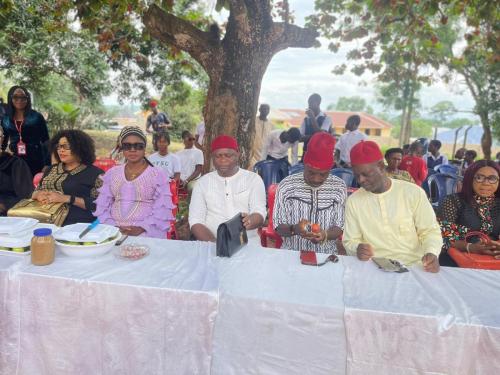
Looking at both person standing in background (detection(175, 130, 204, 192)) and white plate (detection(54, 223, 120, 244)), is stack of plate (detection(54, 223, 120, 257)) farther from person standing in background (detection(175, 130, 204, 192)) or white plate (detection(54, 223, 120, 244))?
person standing in background (detection(175, 130, 204, 192))

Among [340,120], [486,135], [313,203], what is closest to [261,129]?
[313,203]

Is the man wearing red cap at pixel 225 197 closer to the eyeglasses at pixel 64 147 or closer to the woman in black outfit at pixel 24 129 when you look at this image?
the eyeglasses at pixel 64 147

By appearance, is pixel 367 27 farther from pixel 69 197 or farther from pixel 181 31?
pixel 69 197

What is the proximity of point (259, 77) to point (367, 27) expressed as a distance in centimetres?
391

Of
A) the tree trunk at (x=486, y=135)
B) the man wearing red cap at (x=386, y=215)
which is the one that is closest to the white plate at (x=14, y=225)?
the man wearing red cap at (x=386, y=215)

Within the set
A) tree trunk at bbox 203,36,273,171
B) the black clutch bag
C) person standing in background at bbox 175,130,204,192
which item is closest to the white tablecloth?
the black clutch bag

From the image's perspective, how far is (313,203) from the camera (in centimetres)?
279

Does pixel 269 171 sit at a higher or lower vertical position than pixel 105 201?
higher

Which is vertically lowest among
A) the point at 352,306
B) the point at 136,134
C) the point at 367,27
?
the point at 352,306

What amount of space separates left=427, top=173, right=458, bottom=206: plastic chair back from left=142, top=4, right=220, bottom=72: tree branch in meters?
3.71

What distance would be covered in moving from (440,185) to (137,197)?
447cm

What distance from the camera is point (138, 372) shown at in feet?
5.76

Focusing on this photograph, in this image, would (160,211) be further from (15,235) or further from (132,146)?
(15,235)

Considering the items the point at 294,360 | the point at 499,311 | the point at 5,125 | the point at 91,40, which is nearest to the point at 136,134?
the point at 294,360
